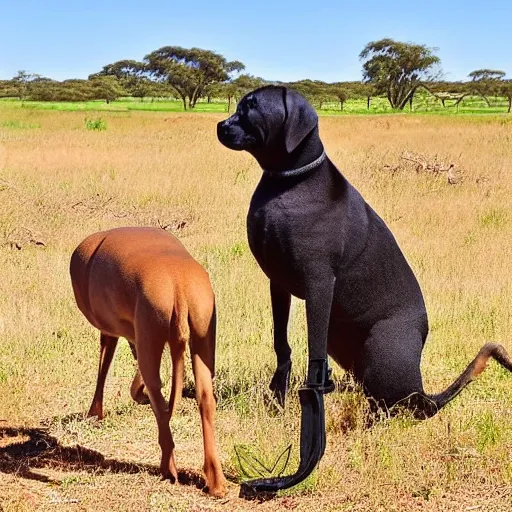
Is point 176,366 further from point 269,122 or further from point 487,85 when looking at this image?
point 487,85

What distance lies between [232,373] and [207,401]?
1686mm

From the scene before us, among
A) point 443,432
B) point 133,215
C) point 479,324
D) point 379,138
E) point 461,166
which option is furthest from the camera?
point 379,138

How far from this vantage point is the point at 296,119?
362cm

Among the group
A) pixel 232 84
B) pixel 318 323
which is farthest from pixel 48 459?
pixel 232 84

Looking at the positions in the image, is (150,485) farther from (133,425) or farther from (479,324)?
(479,324)

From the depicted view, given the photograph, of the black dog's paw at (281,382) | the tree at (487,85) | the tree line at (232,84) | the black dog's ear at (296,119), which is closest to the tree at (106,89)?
the tree line at (232,84)

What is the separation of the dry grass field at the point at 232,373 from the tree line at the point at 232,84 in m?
50.7

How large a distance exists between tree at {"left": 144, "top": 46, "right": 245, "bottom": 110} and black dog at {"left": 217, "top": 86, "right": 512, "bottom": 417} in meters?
66.3

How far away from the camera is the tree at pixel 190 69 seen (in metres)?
70.8

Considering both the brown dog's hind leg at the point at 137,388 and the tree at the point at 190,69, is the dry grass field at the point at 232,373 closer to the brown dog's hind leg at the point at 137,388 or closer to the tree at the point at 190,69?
the brown dog's hind leg at the point at 137,388

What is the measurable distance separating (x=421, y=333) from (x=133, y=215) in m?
7.60

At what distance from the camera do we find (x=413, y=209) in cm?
1152

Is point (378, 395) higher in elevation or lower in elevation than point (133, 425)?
higher

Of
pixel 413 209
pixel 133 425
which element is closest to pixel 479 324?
pixel 133 425
